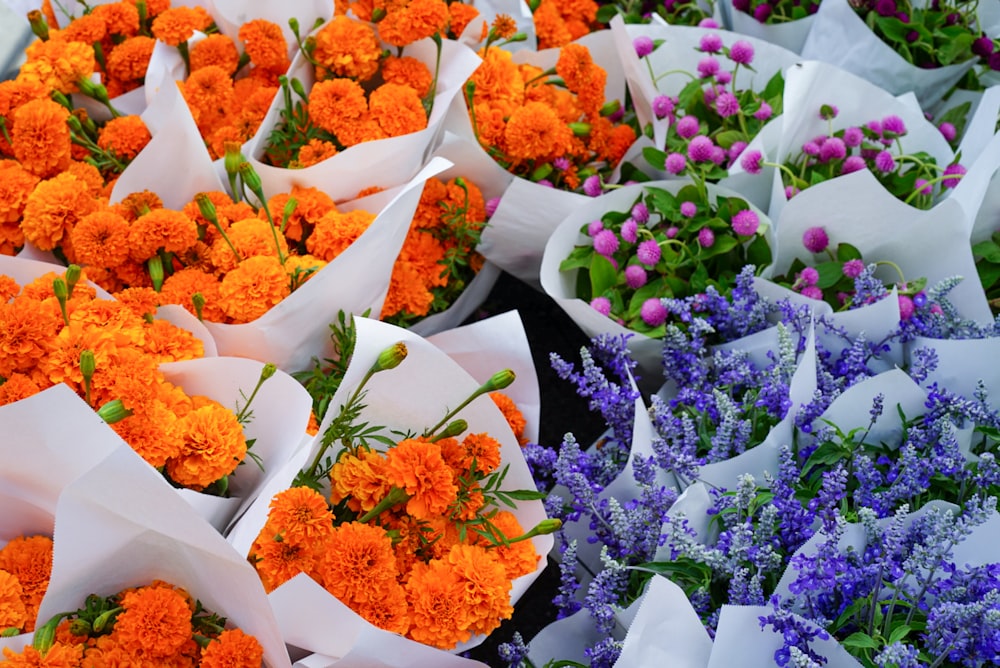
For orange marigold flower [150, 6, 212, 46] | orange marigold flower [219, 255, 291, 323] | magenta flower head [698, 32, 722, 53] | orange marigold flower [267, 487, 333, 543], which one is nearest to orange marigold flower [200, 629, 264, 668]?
orange marigold flower [267, 487, 333, 543]

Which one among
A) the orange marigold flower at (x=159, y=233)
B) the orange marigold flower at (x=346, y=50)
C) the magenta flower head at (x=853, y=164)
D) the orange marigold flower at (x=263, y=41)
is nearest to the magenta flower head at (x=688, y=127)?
the magenta flower head at (x=853, y=164)

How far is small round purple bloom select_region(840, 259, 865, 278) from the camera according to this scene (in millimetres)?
1338

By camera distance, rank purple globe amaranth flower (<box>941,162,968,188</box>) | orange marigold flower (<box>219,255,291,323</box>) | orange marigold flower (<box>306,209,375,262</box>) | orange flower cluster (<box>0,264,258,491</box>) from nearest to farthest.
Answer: orange flower cluster (<box>0,264,258,491</box>) → orange marigold flower (<box>219,255,291,323</box>) → orange marigold flower (<box>306,209,375,262</box>) → purple globe amaranth flower (<box>941,162,968,188</box>)

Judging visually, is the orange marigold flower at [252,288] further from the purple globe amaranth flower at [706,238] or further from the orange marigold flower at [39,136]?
the purple globe amaranth flower at [706,238]

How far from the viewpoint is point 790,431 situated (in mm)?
1100

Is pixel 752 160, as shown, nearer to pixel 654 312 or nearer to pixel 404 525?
pixel 654 312

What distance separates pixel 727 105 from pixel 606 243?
0.35 metres

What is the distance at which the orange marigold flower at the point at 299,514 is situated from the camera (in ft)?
3.14

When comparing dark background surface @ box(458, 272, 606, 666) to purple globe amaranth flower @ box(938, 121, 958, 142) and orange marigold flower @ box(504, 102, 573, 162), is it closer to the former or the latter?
orange marigold flower @ box(504, 102, 573, 162)

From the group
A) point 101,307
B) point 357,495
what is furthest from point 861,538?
point 101,307

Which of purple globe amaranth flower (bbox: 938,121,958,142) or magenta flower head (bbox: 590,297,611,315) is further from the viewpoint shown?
purple globe amaranth flower (bbox: 938,121,958,142)

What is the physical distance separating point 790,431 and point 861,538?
185 mm

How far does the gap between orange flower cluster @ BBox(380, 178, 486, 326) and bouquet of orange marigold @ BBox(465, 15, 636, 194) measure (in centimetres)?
10

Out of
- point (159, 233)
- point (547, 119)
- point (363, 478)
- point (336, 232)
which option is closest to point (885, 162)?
point (547, 119)
